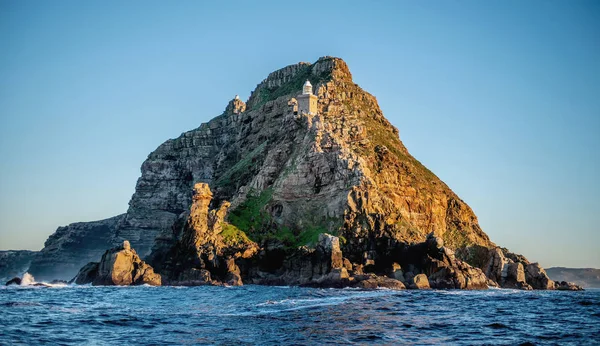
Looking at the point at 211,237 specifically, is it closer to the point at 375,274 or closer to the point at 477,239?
the point at 375,274

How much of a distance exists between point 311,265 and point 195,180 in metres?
82.6

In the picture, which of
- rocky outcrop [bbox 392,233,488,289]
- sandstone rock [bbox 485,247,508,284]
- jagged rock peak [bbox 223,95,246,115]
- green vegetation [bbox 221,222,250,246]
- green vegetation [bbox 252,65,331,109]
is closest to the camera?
rocky outcrop [bbox 392,233,488,289]

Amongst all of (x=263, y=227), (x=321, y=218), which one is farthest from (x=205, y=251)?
(x=321, y=218)

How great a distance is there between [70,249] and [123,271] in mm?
90135

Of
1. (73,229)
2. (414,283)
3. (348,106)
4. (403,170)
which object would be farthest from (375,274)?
(73,229)

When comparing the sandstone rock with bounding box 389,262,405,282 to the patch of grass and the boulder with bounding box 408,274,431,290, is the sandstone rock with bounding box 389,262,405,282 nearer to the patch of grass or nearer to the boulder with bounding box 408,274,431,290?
the boulder with bounding box 408,274,431,290

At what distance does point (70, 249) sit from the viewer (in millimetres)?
182500

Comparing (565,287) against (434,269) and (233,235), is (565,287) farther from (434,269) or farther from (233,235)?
(233,235)

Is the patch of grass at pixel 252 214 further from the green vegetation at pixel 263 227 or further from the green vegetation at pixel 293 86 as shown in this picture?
the green vegetation at pixel 293 86

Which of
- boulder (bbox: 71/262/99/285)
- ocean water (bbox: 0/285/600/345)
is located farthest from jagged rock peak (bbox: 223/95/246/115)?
ocean water (bbox: 0/285/600/345)

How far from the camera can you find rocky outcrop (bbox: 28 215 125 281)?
175 metres

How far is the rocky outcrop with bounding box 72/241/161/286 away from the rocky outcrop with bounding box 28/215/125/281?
69.9 metres

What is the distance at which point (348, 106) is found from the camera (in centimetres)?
14412

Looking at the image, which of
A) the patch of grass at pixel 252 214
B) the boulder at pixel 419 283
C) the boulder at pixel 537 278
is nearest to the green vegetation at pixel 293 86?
the patch of grass at pixel 252 214
